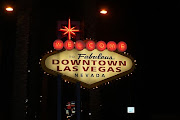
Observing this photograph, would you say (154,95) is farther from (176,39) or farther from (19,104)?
(19,104)

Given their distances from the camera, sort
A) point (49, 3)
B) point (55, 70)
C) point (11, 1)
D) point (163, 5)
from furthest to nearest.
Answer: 1. point (49, 3)
2. point (163, 5)
3. point (11, 1)
4. point (55, 70)

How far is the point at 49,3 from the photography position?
18516 millimetres

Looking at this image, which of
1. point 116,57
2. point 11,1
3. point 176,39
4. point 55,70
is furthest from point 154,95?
point 11,1

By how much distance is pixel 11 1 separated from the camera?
15.3 meters

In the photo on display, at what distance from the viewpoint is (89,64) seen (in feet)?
41.3

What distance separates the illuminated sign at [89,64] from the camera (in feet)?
40.3

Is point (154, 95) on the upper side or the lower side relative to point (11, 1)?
lower

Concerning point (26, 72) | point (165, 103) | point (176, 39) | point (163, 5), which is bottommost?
point (165, 103)

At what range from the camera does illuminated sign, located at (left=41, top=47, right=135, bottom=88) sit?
40.3 ft

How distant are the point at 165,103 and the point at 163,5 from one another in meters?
6.07

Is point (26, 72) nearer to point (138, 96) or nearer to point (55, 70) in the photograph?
point (55, 70)

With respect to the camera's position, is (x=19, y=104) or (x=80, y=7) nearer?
(x=19, y=104)

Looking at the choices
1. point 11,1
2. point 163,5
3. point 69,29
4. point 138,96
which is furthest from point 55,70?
point 163,5

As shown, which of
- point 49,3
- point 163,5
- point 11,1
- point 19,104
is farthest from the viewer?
point 49,3
